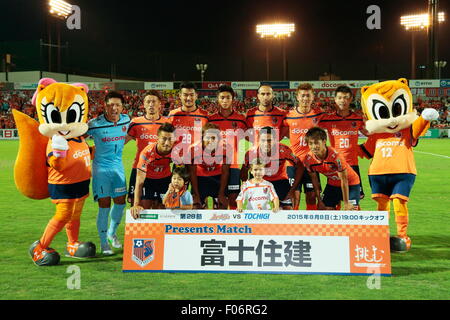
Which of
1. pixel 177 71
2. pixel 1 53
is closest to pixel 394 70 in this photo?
pixel 177 71

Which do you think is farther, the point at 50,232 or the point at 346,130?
the point at 346,130

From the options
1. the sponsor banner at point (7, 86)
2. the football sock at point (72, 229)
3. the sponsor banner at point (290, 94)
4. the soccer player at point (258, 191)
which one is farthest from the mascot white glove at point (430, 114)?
the sponsor banner at point (7, 86)

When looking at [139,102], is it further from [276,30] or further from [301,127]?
[301,127]

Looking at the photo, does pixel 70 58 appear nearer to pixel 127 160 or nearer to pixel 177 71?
pixel 177 71

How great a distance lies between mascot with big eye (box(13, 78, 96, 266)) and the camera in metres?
4.90

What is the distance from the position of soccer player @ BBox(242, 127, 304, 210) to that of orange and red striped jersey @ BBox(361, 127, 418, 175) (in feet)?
3.12

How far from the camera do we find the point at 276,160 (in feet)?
18.5

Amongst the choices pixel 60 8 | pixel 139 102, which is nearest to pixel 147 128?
pixel 139 102

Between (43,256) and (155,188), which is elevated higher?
(155,188)

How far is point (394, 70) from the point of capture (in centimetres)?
5575

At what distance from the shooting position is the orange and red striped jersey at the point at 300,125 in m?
6.16

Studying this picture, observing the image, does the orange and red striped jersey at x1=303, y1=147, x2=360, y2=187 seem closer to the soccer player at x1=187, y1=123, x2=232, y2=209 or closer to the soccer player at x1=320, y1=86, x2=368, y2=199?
the soccer player at x1=320, y1=86, x2=368, y2=199

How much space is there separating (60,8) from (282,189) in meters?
42.2

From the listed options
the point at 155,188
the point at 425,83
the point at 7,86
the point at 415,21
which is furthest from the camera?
the point at 415,21
